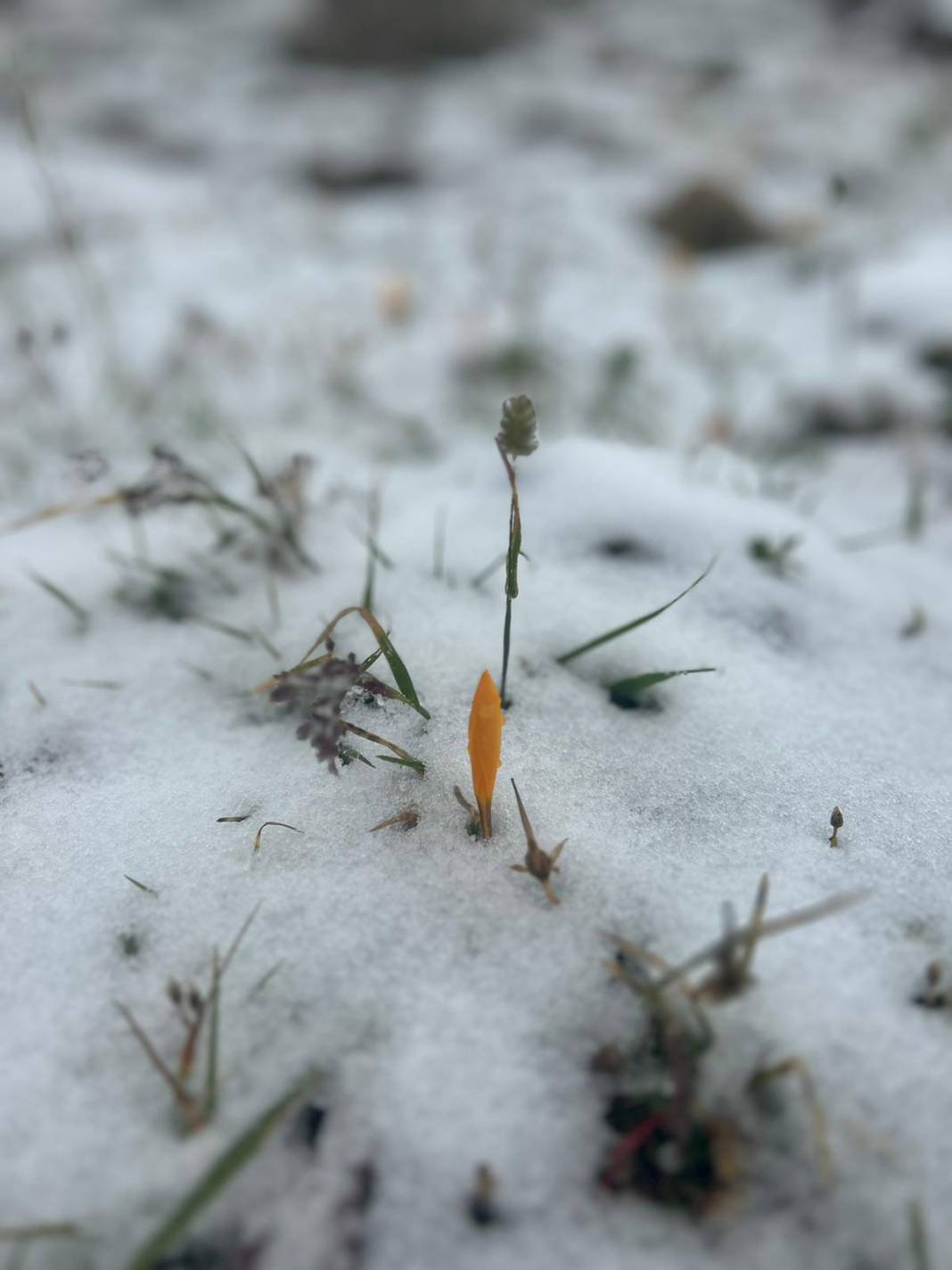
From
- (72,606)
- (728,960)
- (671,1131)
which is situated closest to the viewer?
(728,960)

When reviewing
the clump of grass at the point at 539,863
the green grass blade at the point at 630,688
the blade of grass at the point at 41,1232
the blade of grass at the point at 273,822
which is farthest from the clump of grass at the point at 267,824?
the green grass blade at the point at 630,688

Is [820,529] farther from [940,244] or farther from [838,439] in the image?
[940,244]

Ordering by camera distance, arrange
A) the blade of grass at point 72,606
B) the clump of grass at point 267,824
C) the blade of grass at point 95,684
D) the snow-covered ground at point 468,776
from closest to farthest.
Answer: the snow-covered ground at point 468,776
the clump of grass at point 267,824
the blade of grass at point 95,684
the blade of grass at point 72,606

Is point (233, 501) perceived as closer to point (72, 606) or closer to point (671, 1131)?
point (72, 606)

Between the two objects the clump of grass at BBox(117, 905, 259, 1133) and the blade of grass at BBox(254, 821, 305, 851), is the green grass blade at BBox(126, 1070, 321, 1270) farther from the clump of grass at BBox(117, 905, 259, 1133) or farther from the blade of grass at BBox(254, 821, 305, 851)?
the blade of grass at BBox(254, 821, 305, 851)

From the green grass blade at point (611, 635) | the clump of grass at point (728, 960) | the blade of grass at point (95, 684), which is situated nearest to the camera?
the clump of grass at point (728, 960)

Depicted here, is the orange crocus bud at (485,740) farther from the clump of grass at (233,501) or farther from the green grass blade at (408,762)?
the clump of grass at (233,501)

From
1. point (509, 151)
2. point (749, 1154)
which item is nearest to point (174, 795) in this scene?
point (749, 1154)

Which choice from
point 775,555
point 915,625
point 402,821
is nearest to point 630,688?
point 402,821
